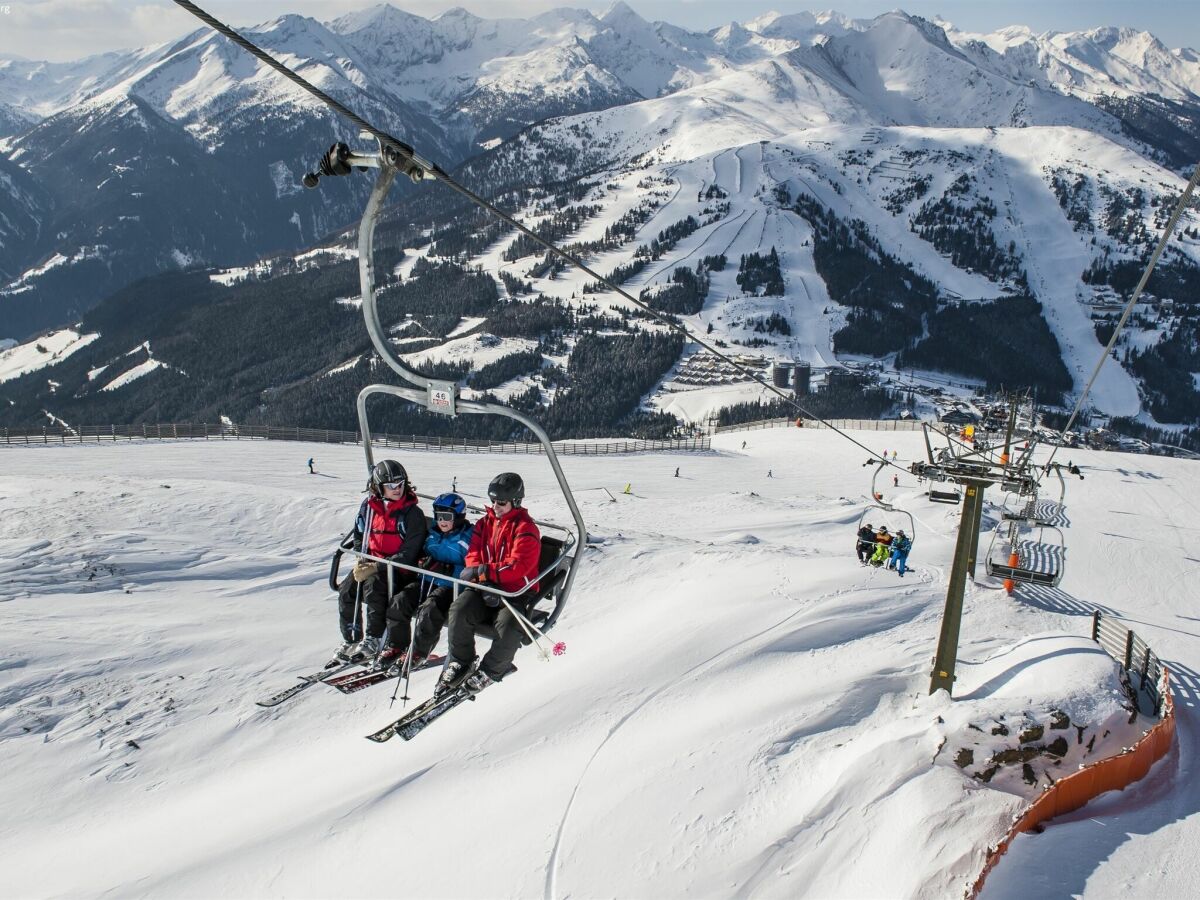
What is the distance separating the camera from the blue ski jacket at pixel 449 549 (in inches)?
343

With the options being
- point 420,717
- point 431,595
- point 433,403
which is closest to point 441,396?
point 433,403

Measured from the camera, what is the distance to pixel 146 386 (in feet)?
484

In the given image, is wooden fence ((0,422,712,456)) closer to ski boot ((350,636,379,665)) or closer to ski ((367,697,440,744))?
ski boot ((350,636,379,665))

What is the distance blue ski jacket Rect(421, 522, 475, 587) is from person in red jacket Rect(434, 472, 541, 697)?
48cm

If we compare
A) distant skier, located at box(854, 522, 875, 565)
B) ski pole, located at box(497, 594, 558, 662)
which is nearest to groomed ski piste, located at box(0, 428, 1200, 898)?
distant skier, located at box(854, 522, 875, 565)

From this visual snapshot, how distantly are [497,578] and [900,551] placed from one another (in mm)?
16209

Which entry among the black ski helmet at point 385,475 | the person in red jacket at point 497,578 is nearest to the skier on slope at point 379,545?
the black ski helmet at point 385,475

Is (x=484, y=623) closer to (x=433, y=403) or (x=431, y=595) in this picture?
(x=431, y=595)

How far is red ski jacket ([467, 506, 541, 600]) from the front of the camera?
7980 mm

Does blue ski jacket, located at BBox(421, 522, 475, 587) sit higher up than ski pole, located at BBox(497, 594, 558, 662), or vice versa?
blue ski jacket, located at BBox(421, 522, 475, 587)

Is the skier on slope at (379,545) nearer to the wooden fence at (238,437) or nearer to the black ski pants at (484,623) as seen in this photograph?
the black ski pants at (484,623)

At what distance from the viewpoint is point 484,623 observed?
8.30 meters

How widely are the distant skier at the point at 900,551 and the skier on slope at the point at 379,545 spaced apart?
46.7 feet

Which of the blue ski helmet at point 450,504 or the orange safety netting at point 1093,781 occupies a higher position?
the blue ski helmet at point 450,504
